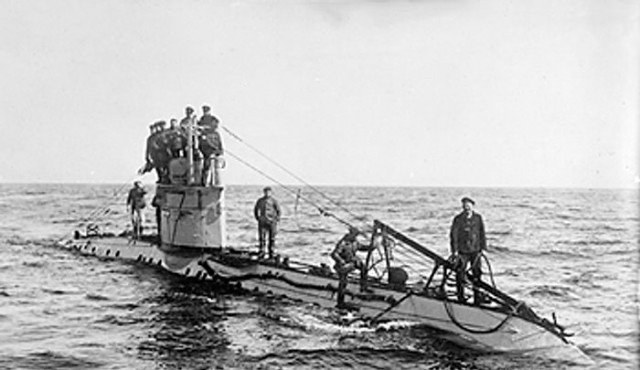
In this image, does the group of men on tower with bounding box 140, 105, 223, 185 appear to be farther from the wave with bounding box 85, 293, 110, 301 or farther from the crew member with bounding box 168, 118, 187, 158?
the wave with bounding box 85, 293, 110, 301

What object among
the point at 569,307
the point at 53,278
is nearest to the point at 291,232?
the point at 53,278

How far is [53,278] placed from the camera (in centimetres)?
1862

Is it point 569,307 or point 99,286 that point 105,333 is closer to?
point 99,286

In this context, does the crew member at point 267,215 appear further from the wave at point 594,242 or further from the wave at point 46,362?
the wave at point 594,242

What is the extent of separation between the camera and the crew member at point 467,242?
12039 mm

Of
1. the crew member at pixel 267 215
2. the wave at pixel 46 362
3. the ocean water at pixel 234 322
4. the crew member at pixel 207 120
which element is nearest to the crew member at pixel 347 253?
the ocean water at pixel 234 322

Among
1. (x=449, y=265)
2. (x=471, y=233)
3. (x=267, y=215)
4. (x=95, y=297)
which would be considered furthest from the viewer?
(x=267, y=215)

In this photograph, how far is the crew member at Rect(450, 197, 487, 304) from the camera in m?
12.0

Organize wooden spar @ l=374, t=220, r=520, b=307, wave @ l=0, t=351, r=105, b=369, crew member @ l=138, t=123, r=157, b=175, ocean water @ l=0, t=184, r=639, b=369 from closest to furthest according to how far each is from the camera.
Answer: wave @ l=0, t=351, r=105, b=369 < ocean water @ l=0, t=184, r=639, b=369 < wooden spar @ l=374, t=220, r=520, b=307 < crew member @ l=138, t=123, r=157, b=175

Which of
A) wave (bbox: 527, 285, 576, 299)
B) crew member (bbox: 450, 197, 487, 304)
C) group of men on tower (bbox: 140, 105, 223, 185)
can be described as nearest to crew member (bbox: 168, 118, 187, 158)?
group of men on tower (bbox: 140, 105, 223, 185)

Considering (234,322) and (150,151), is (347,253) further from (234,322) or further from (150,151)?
(150,151)

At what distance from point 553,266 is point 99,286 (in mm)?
14424

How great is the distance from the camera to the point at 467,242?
476 inches

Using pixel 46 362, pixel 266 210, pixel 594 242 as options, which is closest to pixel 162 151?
pixel 266 210
